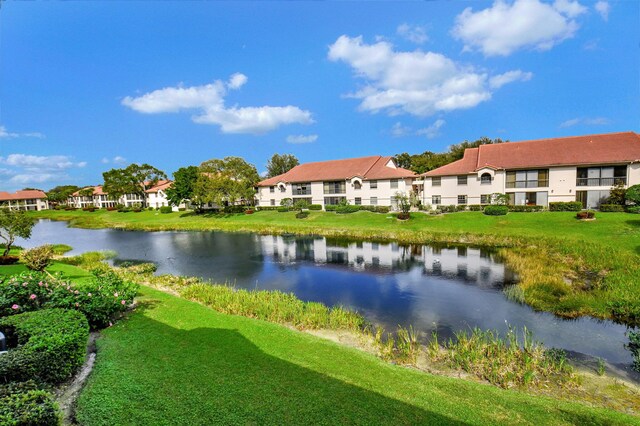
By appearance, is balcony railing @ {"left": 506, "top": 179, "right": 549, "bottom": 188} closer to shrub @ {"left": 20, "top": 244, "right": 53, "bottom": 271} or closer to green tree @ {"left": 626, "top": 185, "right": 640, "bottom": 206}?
green tree @ {"left": 626, "top": 185, "right": 640, "bottom": 206}

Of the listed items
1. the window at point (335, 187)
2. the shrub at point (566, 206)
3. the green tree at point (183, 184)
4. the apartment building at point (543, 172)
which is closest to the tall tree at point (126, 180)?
the green tree at point (183, 184)

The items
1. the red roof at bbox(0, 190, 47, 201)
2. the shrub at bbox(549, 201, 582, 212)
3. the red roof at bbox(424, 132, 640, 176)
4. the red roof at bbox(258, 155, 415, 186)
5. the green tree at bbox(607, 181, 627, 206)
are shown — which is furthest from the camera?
the red roof at bbox(0, 190, 47, 201)

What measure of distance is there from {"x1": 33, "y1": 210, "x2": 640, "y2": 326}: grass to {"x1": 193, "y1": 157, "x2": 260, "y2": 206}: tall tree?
705 cm

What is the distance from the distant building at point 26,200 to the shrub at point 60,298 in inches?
5027

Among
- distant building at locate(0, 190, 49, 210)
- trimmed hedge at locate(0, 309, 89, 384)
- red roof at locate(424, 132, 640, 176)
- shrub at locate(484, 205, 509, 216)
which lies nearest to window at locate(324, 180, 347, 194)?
red roof at locate(424, 132, 640, 176)

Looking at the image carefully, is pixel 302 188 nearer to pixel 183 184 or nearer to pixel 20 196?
pixel 183 184

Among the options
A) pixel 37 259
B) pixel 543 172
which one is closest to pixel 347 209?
pixel 543 172

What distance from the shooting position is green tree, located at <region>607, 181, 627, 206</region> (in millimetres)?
31438

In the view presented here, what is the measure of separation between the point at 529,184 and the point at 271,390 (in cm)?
4043

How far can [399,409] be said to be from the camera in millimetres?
5777

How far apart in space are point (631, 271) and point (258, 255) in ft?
77.8

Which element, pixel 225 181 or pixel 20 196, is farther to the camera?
pixel 20 196

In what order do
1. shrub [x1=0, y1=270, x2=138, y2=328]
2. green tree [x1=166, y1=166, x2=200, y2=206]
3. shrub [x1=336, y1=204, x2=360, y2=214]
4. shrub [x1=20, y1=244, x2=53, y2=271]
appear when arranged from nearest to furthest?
shrub [x1=0, y1=270, x2=138, y2=328] < shrub [x1=20, y1=244, x2=53, y2=271] < shrub [x1=336, y1=204, x2=360, y2=214] < green tree [x1=166, y1=166, x2=200, y2=206]

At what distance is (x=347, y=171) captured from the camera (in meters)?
51.3
